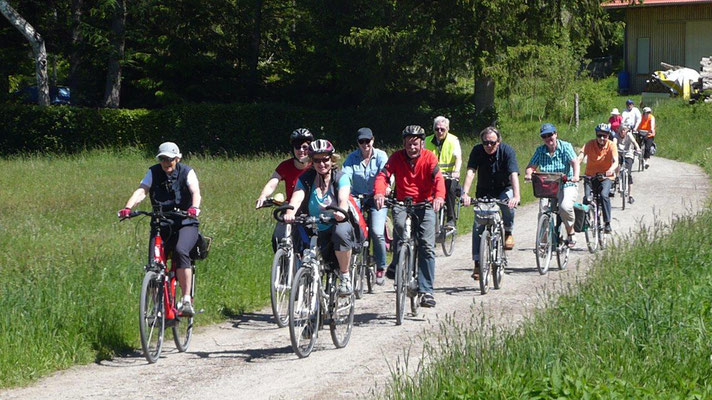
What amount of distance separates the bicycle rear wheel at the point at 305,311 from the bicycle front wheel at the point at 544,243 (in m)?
5.16

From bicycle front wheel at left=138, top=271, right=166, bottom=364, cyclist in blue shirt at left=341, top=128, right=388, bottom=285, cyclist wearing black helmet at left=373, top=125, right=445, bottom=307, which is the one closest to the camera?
bicycle front wheel at left=138, top=271, right=166, bottom=364

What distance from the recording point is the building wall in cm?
5347

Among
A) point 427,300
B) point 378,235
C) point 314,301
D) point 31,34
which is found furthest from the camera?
point 31,34

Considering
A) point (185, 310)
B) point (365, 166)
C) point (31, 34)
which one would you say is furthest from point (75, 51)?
point (185, 310)

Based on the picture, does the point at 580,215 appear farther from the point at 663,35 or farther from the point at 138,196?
the point at 663,35

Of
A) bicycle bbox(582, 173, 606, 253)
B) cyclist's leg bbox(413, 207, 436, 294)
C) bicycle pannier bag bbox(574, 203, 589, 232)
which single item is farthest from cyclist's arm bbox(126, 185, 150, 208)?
bicycle bbox(582, 173, 606, 253)

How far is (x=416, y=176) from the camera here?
11930 mm

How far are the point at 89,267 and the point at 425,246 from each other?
12.8 feet

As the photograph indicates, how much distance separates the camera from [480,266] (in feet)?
42.2

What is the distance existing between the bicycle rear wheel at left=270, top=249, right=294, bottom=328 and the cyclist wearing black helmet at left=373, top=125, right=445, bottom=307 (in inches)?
43.6

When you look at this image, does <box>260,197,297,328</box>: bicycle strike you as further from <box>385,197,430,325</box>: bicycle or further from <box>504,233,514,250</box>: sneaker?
<box>504,233,514,250</box>: sneaker

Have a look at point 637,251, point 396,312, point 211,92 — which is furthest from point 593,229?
point 211,92

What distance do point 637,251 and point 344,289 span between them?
4.12 metres

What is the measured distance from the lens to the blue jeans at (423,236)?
38.3 feet
